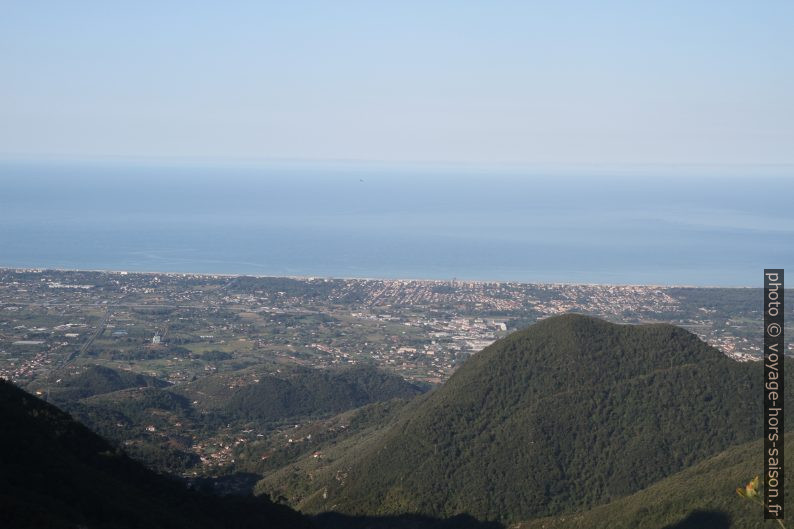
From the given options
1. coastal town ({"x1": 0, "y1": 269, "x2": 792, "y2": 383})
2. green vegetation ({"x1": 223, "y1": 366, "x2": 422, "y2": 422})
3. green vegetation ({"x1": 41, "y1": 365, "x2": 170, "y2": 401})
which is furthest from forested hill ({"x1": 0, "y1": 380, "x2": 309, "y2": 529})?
coastal town ({"x1": 0, "y1": 269, "x2": 792, "y2": 383})

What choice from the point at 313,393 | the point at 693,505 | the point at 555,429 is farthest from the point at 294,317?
the point at 693,505

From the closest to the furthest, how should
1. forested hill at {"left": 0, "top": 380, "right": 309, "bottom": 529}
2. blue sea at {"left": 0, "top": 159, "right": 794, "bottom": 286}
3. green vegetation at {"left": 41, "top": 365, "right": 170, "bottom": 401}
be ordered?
1. forested hill at {"left": 0, "top": 380, "right": 309, "bottom": 529}
2. green vegetation at {"left": 41, "top": 365, "right": 170, "bottom": 401}
3. blue sea at {"left": 0, "top": 159, "right": 794, "bottom": 286}

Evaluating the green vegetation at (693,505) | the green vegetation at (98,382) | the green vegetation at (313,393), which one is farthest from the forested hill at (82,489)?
the green vegetation at (98,382)

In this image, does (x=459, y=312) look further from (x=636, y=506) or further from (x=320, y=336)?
(x=636, y=506)

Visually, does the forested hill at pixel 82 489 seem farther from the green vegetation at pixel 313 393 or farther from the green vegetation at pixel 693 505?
the green vegetation at pixel 313 393

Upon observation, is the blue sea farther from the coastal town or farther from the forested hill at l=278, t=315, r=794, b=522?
the forested hill at l=278, t=315, r=794, b=522

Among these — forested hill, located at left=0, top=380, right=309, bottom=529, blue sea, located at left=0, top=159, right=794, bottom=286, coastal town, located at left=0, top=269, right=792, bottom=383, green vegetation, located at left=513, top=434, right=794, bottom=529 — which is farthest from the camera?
blue sea, located at left=0, top=159, right=794, bottom=286

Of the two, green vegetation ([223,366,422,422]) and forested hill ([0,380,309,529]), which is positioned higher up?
forested hill ([0,380,309,529])
